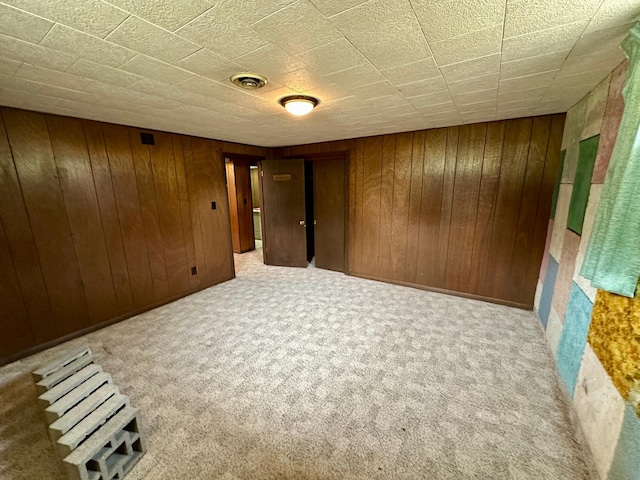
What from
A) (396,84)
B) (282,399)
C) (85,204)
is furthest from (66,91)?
(282,399)

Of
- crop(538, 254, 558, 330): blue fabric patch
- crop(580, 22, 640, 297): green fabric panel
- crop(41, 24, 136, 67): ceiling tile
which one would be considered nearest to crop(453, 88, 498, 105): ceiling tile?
crop(580, 22, 640, 297): green fabric panel

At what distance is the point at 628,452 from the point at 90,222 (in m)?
4.29

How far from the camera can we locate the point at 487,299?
332 centimetres

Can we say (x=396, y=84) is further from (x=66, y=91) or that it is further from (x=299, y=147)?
(x=299, y=147)

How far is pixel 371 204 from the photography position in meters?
4.00

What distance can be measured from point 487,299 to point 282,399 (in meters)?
2.90

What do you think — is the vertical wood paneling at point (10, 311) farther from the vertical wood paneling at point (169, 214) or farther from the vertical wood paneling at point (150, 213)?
the vertical wood paneling at point (169, 214)

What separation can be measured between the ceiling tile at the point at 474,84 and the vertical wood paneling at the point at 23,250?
12.2ft

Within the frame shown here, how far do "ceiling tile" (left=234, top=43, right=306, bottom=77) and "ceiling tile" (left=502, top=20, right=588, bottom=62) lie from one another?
1131 millimetres

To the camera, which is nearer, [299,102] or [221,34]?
[221,34]

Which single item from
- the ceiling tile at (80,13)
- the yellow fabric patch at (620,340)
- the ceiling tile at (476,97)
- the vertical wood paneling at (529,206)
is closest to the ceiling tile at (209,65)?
the ceiling tile at (80,13)

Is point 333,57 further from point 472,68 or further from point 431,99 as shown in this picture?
point 431,99

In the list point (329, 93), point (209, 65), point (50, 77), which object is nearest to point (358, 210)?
point (329, 93)

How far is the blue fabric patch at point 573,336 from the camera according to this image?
5.47ft
